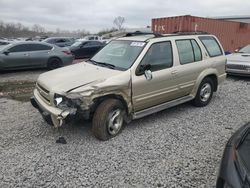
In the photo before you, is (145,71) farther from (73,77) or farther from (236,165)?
(236,165)

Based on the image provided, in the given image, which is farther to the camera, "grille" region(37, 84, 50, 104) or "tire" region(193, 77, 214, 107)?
"tire" region(193, 77, 214, 107)

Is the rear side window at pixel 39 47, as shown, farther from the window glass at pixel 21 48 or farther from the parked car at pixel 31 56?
the window glass at pixel 21 48

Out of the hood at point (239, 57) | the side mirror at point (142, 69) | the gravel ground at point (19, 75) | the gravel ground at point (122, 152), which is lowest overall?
the gravel ground at point (122, 152)

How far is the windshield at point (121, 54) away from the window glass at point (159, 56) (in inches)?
7.9

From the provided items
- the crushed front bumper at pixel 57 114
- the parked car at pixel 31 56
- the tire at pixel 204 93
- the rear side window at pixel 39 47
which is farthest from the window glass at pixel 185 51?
the rear side window at pixel 39 47

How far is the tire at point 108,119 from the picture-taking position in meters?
4.15

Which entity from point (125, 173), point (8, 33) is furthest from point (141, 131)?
point (8, 33)

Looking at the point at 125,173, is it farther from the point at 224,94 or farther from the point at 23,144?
the point at 224,94

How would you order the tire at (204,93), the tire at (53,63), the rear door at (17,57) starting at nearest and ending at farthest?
the tire at (204,93) → the rear door at (17,57) → the tire at (53,63)

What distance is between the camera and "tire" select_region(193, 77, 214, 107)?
6074 millimetres

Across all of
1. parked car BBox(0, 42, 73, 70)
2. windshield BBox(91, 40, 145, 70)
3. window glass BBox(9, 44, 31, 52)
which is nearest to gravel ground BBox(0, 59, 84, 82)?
parked car BBox(0, 42, 73, 70)

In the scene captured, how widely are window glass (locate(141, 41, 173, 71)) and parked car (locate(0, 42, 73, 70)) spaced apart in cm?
766

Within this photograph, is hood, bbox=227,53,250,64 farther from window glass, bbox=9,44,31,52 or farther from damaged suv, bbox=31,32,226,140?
window glass, bbox=9,44,31,52

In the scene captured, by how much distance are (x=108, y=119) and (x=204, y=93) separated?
9.90ft
